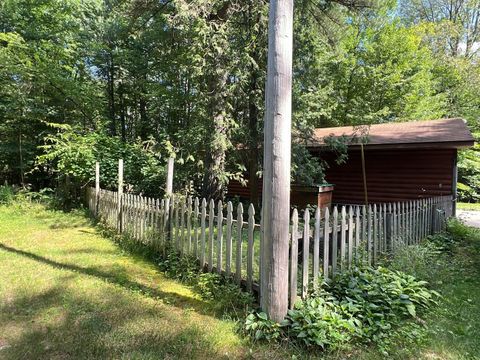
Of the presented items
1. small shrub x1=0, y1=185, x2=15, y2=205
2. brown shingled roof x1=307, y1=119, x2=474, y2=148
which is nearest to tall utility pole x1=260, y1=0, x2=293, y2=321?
brown shingled roof x1=307, y1=119, x2=474, y2=148

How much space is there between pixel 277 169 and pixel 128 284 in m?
2.70

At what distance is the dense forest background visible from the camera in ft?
27.1

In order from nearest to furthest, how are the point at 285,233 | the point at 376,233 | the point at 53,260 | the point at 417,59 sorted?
1. the point at 285,233
2. the point at 376,233
3. the point at 53,260
4. the point at 417,59

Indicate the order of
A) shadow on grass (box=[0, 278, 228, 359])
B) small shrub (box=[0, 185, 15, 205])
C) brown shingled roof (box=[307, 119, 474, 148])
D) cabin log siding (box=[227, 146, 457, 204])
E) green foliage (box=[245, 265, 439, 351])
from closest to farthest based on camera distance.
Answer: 1. shadow on grass (box=[0, 278, 228, 359])
2. green foliage (box=[245, 265, 439, 351])
3. brown shingled roof (box=[307, 119, 474, 148])
4. cabin log siding (box=[227, 146, 457, 204])
5. small shrub (box=[0, 185, 15, 205])

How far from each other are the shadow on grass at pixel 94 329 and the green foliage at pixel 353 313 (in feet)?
2.29

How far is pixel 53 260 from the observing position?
507cm

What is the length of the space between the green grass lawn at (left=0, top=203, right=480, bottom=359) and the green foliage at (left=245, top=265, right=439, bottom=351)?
13 centimetres

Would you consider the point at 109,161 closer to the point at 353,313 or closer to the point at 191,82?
the point at 191,82

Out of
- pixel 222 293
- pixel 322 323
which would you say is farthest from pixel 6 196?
pixel 322 323

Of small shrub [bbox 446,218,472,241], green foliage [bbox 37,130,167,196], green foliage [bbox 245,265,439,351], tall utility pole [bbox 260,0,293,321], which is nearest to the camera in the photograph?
green foliage [bbox 245,265,439,351]

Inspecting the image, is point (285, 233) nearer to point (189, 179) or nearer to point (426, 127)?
point (189, 179)

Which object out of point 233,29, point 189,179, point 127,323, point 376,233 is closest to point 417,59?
point 233,29

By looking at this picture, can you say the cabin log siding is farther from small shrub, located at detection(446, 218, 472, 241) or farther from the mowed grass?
the mowed grass

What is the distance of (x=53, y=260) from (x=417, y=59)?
20170 mm
